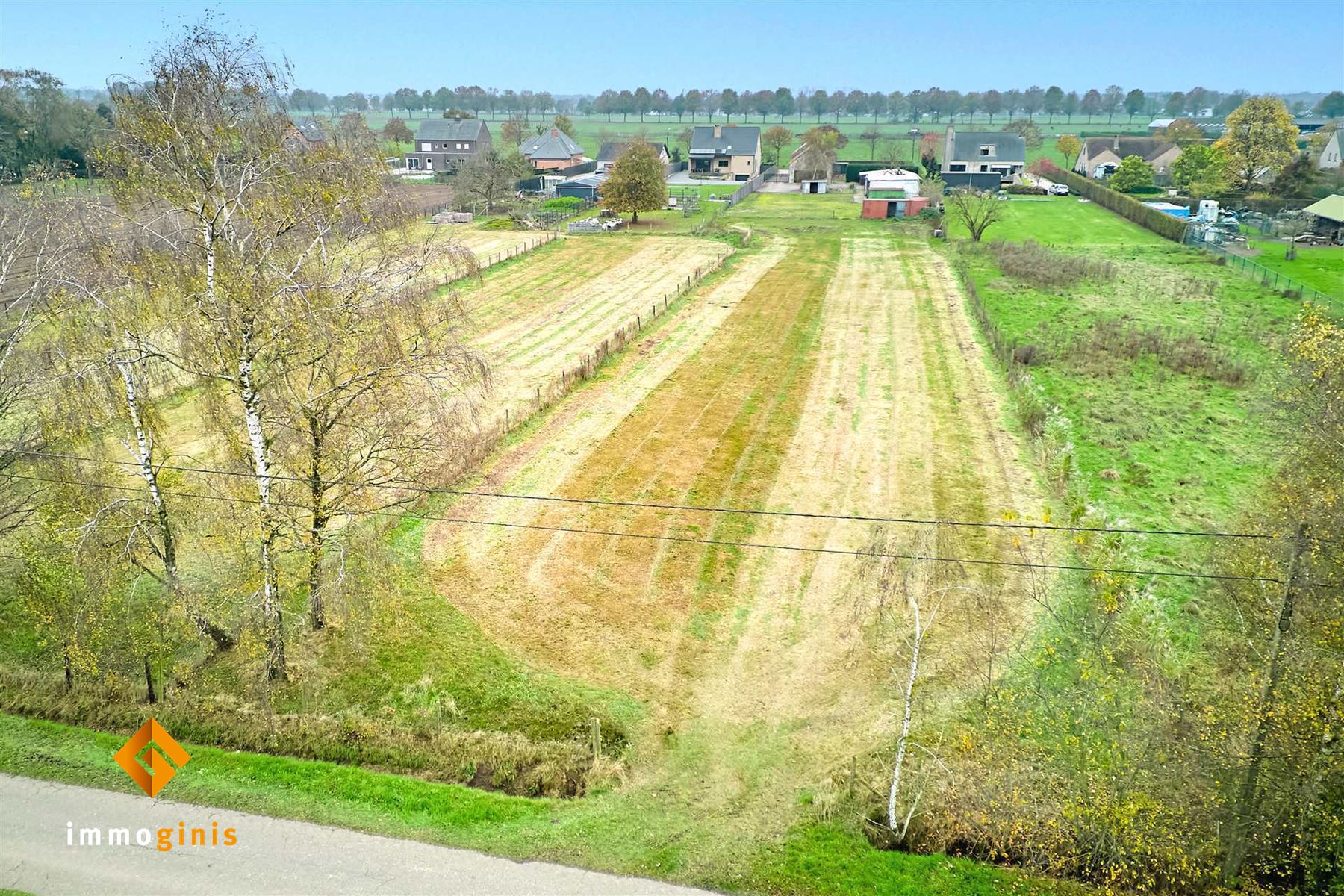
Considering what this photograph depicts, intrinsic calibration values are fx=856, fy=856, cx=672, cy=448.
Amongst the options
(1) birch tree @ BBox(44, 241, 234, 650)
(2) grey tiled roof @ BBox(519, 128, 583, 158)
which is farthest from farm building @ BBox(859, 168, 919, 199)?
(1) birch tree @ BBox(44, 241, 234, 650)

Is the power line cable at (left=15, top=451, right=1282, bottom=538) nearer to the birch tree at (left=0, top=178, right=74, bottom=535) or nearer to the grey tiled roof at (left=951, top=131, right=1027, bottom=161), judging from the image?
the birch tree at (left=0, top=178, right=74, bottom=535)

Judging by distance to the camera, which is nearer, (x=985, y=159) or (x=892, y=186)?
(x=892, y=186)

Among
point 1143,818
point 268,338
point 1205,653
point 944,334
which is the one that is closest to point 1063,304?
point 944,334

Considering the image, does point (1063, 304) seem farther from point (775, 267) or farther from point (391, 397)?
point (391, 397)

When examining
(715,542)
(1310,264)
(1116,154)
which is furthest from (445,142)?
(715,542)

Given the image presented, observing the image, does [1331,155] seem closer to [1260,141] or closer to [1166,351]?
[1260,141]
